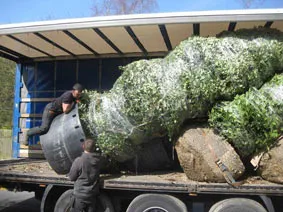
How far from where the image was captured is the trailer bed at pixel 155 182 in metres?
4.60

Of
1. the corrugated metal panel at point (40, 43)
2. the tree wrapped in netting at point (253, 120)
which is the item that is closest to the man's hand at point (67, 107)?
the corrugated metal panel at point (40, 43)

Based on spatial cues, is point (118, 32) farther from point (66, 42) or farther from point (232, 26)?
point (232, 26)

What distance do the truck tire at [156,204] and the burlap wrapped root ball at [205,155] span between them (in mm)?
432

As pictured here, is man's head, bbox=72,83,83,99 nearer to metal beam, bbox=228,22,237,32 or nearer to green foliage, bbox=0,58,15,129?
metal beam, bbox=228,22,237,32

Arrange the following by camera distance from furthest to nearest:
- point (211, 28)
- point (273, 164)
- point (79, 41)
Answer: point (79, 41) → point (211, 28) → point (273, 164)

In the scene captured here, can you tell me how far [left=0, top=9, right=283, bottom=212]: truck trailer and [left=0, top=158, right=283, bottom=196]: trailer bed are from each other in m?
0.01

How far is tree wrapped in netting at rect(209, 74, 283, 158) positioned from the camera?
469 cm

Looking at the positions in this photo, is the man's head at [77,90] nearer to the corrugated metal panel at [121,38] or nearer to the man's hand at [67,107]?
the man's hand at [67,107]

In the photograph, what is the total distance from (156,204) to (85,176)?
3.58ft

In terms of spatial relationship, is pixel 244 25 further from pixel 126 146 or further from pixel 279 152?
pixel 126 146

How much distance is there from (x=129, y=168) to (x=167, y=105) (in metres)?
1.49

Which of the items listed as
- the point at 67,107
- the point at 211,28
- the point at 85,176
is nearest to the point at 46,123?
the point at 67,107

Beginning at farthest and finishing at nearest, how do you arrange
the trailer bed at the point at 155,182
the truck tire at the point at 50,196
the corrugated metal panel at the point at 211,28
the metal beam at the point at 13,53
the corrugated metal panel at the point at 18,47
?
1. the metal beam at the point at 13,53
2. the corrugated metal panel at the point at 18,47
3. the corrugated metal panel at the point at 211,28
4. the truck tire at the point at 50,196
5. the trailer bed at the point at 155,182

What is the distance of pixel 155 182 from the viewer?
16.1ft
